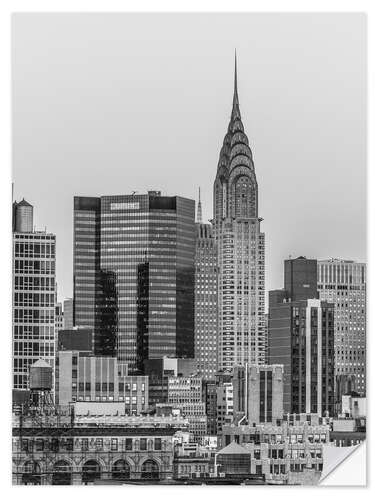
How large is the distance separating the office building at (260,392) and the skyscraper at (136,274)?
39 cm

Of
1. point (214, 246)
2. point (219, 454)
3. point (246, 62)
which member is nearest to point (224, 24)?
point (246, 62)

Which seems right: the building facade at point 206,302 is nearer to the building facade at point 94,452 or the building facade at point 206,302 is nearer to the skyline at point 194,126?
the skyline at point 194,126

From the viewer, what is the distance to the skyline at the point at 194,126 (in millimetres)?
17188

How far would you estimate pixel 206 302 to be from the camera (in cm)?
1775

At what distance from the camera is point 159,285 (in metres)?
17.8

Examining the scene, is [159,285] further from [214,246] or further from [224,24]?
[224,24]

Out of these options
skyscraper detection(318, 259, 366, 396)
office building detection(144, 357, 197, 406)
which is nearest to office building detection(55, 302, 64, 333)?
office building detection(144, 357, 197, 406)

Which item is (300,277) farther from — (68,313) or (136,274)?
(68,313)

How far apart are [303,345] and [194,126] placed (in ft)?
5.56

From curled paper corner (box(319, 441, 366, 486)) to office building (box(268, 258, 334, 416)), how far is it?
0.61 m

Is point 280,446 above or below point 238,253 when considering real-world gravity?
below

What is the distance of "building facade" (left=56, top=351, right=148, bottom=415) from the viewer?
17.5m
